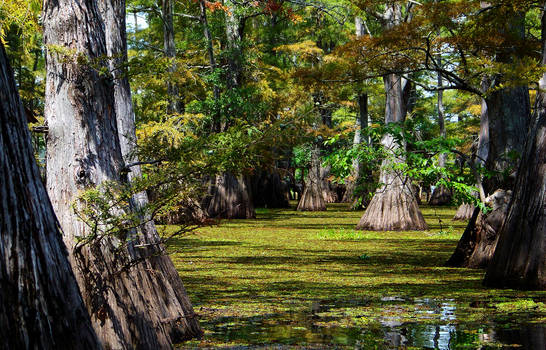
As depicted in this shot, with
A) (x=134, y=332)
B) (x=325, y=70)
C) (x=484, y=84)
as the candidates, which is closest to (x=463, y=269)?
(x=484, y=84)

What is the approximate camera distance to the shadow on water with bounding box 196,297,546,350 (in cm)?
407

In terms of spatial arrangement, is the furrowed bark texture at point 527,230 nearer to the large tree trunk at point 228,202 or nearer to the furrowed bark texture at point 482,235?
the furrowed bark texture at point 482,235

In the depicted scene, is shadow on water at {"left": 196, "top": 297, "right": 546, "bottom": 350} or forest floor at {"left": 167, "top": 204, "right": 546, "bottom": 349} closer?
shadow on water at {"left": 196, "top": 297, "right": 546, "bottom": 350}

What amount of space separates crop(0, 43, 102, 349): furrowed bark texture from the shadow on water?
184 centimetres

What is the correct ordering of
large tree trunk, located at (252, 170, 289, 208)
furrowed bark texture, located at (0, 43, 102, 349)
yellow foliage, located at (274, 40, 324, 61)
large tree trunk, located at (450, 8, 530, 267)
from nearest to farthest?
furrowed bark texture, located at (0, 43, 102, 349) → large tree trunk, located at (450, 8, 530, 267) → yellow foliage, located at (274, 40, 324, 61) → large tree trunk, located at (252, 170, 289, 208)

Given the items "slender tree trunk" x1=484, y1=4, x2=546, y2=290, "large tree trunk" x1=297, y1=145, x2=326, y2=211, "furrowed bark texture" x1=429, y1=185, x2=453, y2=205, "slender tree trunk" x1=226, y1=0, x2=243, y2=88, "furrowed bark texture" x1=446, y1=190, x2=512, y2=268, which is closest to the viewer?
"slender tree trunk" x1=484, y1=4, x2=546, y2=290

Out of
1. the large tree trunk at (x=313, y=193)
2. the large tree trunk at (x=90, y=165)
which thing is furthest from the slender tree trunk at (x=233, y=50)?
the large tree trunk at (x=90, y=165)

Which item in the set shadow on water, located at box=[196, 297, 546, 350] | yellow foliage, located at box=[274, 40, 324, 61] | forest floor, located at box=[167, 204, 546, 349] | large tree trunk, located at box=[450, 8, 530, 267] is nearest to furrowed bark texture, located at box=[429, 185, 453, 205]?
yellow foliage, located at box=[274, 40, 324, 61]

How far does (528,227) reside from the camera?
A: 20.3 feet

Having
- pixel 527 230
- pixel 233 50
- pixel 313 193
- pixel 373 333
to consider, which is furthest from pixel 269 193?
pixel 373 333

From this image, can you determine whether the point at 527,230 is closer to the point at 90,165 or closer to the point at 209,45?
the point at 90,165

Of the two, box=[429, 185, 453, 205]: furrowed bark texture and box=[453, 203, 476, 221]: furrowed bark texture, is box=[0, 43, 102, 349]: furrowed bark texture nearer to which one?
box=[453, 203, 476, 221]: furrowed bark texture

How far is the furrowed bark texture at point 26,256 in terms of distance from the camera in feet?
7.10

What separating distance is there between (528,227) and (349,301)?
1.64m
